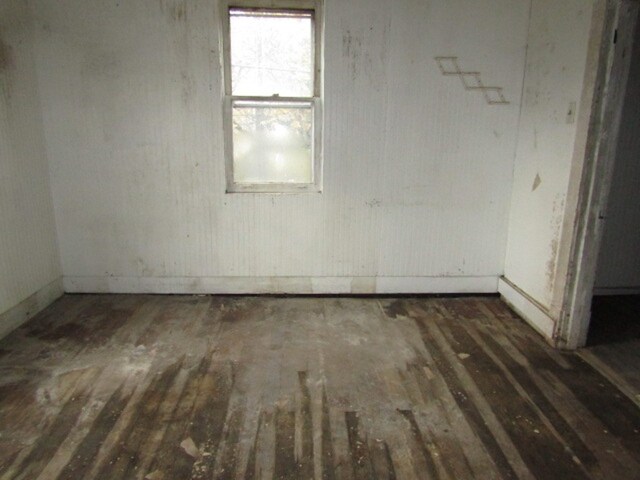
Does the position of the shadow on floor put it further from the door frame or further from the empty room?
the door frame

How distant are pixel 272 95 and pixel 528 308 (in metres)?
2.52

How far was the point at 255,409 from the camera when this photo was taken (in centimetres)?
221

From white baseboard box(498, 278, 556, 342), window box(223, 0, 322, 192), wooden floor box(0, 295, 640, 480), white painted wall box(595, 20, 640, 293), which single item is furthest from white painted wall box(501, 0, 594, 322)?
window box(223, 0, 322, 192)

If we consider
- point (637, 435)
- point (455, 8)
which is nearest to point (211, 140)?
point (455, 8)

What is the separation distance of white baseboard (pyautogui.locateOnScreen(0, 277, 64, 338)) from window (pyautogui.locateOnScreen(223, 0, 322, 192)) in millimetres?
1615

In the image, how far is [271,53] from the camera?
3357 mm

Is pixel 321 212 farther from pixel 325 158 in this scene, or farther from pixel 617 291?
pixel 617 291

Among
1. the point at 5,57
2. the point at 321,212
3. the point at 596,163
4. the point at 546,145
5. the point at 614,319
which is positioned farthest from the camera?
the point at 321,212

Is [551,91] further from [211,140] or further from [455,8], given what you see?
[211,140]

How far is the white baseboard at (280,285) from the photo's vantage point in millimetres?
3656

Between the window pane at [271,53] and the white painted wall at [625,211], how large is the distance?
2540 mm

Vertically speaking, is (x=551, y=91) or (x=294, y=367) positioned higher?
(x=551, y=91)

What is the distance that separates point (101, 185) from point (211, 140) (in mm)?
954

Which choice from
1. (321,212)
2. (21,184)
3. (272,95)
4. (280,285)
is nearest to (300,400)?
(280,285)
